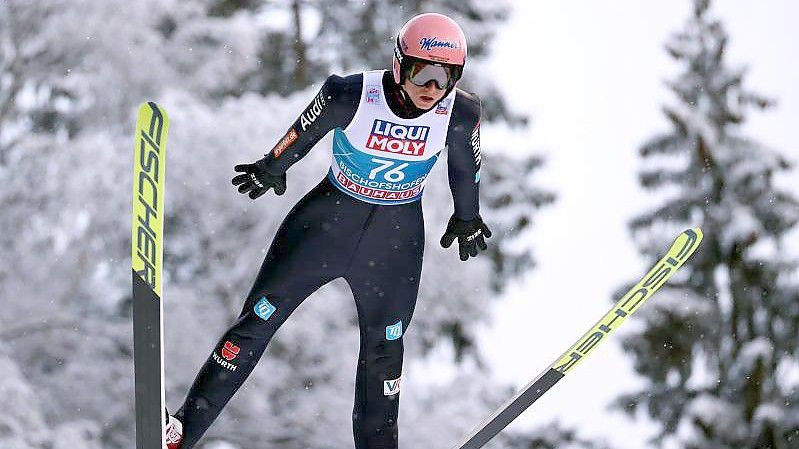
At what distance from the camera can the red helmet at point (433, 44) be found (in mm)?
3357

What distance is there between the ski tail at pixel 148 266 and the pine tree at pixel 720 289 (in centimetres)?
917

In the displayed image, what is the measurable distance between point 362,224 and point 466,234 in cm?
39

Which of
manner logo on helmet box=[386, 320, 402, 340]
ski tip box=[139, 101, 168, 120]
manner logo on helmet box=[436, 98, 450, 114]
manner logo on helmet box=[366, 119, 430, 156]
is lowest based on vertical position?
manner logo on helmet box=[386, 320, 402, 340]

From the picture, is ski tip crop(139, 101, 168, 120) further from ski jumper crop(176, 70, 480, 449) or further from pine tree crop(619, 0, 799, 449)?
pine tree crop(619, 0, 799, 449)

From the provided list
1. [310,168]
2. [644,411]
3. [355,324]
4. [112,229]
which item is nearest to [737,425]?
[644,411]

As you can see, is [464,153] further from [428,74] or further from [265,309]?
[265,309]

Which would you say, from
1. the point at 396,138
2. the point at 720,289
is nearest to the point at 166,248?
the point at 720,289

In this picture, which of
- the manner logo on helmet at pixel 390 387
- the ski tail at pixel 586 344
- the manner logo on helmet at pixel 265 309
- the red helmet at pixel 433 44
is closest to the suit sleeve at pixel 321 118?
the red helmet at pixel 433 44

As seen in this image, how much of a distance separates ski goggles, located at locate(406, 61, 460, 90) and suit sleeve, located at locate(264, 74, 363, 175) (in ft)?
0.70

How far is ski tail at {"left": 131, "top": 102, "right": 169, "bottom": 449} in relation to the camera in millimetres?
3029

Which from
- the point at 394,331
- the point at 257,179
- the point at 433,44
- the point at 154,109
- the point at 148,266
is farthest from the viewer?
the point at 394,331

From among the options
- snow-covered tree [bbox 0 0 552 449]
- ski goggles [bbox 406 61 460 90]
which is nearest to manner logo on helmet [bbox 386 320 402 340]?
ski goggles [bbox 406 61 460 90]

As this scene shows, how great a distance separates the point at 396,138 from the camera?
11.6 ft

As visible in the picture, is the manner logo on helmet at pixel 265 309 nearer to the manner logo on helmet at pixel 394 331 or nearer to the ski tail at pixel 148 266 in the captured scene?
the manner logo on helmet at pixel 394 331
